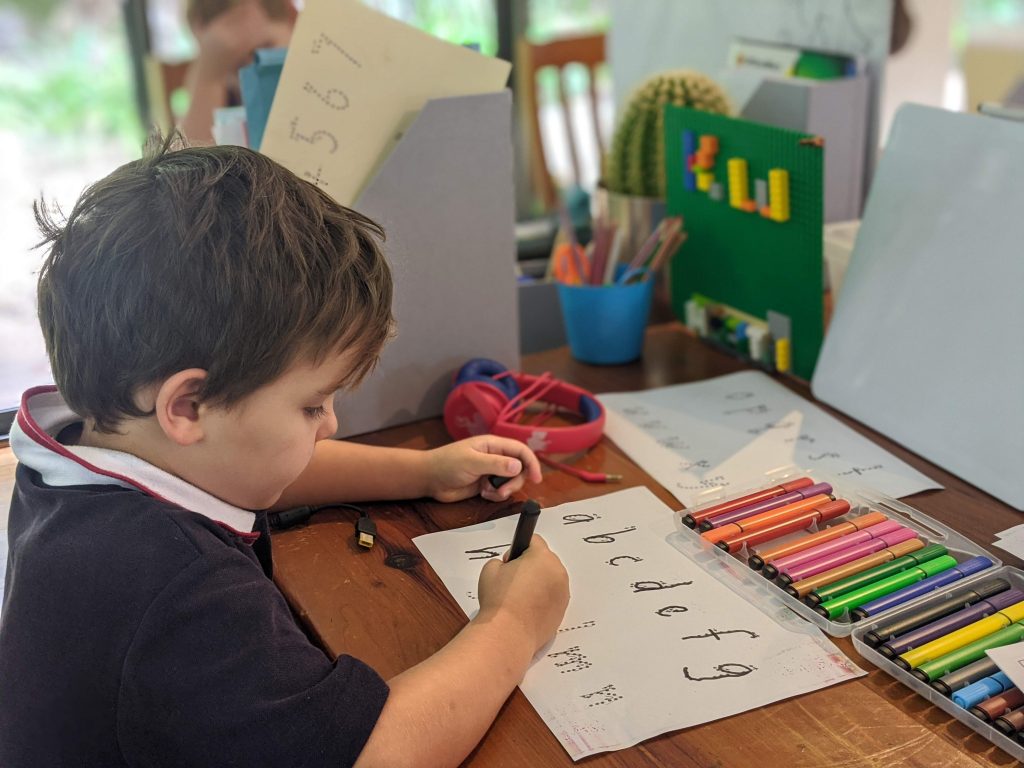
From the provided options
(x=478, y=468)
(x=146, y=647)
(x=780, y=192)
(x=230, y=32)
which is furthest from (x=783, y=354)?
(x=230, y=32)

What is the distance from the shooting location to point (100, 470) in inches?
25.7

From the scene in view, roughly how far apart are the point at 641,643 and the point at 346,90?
0.57 m

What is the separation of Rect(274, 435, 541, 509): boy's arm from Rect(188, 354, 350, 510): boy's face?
0.66ft

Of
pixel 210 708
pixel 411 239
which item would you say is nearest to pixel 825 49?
pixel 411 239

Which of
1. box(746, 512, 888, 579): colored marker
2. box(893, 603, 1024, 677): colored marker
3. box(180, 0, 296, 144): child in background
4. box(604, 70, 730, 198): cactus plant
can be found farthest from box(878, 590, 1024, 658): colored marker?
box(180, 0, 296, 144): child in background

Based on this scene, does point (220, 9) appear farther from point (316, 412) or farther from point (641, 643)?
point (641, 643)

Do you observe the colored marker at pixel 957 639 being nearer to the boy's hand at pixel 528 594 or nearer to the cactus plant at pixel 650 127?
the boy's hand at pixel 528 594

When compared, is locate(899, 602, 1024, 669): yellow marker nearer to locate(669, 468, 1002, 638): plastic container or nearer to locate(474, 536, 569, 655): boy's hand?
locate(669, 468, 1002, 638): plastic container

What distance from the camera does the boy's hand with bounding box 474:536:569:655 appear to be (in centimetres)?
71

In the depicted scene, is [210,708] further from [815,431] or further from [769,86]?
[769,86]

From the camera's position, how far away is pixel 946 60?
121cm

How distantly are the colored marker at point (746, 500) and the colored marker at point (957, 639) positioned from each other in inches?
7.8

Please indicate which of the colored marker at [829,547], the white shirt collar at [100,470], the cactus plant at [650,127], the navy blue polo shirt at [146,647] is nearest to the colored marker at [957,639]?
the colored marker at [829,547]

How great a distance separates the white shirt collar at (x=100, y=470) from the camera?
66cm
